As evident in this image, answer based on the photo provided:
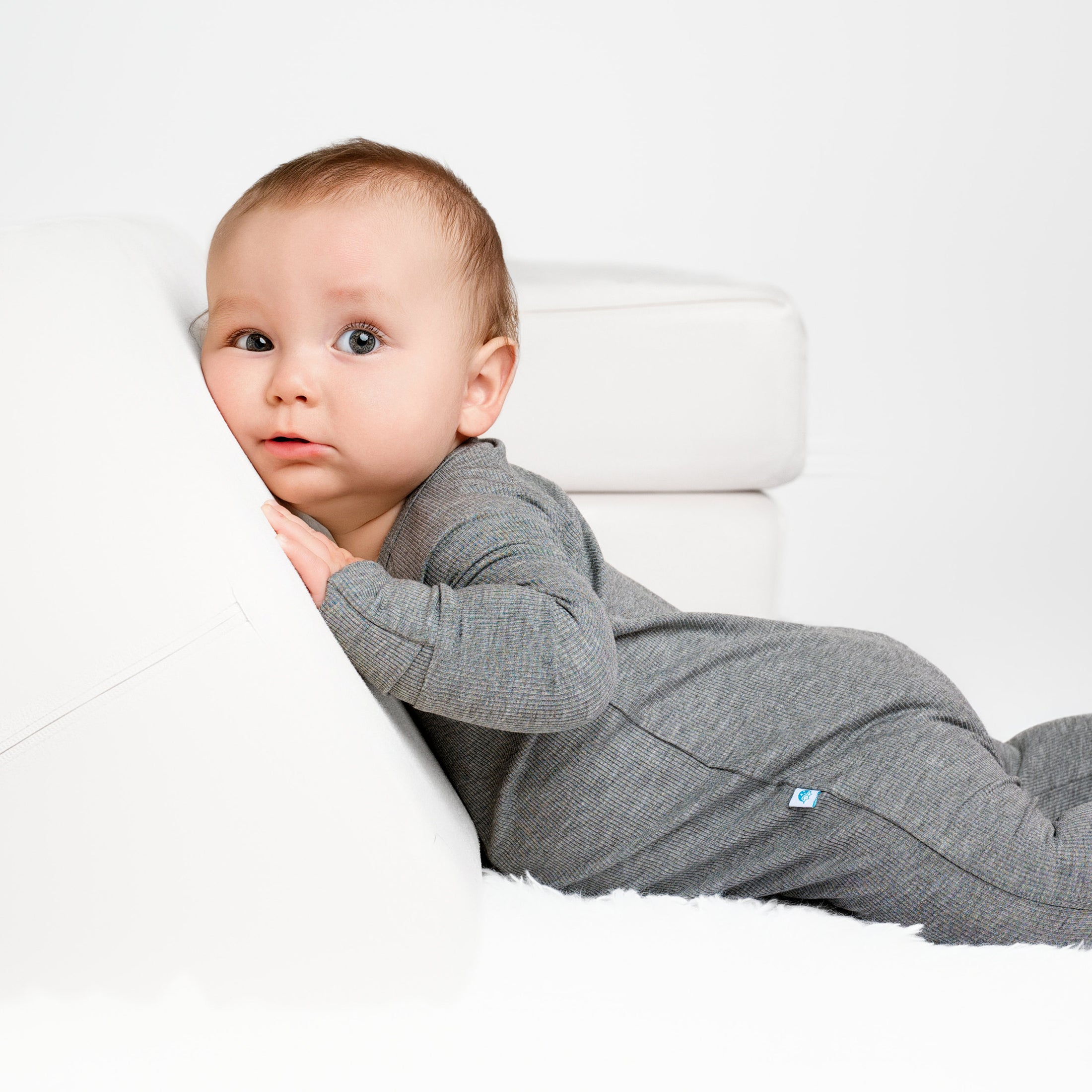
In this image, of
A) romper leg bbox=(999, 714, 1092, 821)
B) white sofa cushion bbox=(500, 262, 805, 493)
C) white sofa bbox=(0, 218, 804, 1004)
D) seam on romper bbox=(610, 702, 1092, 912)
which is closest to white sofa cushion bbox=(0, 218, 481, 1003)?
white sofa bbox=(0, 218, 804, 1004)

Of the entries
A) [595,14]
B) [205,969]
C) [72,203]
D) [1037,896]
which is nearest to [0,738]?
[205,969]

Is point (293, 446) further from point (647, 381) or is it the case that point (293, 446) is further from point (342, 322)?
point (647, 381)

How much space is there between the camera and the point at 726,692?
1.04 metres

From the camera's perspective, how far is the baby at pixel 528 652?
84cm

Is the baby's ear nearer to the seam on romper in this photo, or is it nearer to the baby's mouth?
the baby's mouth

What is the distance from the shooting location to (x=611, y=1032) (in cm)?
76

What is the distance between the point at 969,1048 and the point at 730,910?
21 centimetres

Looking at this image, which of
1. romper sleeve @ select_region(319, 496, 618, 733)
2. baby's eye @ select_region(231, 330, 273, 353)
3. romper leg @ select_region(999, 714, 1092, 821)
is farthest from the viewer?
romper leg @ select_region(999, 714, 1092, 821)

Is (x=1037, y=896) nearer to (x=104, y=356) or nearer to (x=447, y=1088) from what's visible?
(x=447, y=1088)

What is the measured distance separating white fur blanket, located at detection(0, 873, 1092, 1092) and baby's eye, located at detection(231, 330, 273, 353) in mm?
427

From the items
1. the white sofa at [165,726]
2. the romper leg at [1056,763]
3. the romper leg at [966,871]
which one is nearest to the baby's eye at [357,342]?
the white sofa at [165,726]

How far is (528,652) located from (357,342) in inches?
10.2

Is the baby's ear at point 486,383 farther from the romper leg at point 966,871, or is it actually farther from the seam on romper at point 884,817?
the romper leg at point 966,871

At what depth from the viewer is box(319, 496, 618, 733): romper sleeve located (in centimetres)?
82
